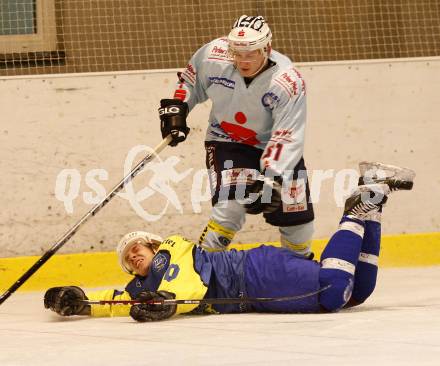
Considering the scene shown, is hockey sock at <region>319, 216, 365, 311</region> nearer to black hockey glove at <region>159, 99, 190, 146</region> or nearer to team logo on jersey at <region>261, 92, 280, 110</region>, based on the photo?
team logo on jersey at <region>261, 92, 280, 110</region>

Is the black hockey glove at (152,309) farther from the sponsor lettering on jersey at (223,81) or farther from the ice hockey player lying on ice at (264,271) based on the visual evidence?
the sponsor lettering on jersey at (223,81)

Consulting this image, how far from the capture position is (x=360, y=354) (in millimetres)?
3213

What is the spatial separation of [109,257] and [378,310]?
2199mm

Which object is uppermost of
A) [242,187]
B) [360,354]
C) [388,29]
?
[388,29]

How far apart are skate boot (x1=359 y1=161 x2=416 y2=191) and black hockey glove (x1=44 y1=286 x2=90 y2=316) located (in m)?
1.18

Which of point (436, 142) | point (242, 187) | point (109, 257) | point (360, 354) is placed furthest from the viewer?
point (436, 142)

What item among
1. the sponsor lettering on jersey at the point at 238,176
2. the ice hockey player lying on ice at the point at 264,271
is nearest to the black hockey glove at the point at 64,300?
the ice hockey player lying on ice at the point at 264,271

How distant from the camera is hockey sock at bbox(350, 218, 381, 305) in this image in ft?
14.4

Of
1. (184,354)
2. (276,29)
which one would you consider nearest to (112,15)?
(276,29)

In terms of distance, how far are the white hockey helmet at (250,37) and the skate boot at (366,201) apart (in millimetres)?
764

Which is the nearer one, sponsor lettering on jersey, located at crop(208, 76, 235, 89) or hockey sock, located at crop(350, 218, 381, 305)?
hockey sock, located at crop(350, 218, 381, 305)

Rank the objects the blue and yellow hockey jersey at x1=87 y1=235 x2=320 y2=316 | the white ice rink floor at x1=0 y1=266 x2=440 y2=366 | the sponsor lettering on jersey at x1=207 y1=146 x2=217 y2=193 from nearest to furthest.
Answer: the white ice rink floor at x1=0 y1=266 x2=440 y2=366
the blue and yellow hockey jersey at x1=87 y1=235 x2=320 y2=316
the sponsor lettering on jersey at x1=207 y1=146 x2=217 y2=193

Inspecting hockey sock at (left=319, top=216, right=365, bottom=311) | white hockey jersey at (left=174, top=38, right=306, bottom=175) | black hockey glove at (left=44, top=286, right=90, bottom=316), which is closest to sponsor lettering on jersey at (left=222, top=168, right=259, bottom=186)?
white hockey jersey at (left=174, top=38, right=306, bottom=175)

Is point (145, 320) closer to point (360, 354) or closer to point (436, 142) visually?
point (360, 354)
